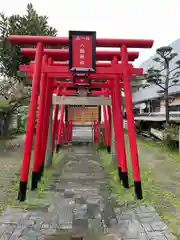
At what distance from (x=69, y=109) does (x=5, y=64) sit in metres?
5.31

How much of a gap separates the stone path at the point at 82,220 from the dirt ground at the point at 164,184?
0.27 meters

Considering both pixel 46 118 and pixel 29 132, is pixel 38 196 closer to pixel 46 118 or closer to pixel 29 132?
pixel 29 132

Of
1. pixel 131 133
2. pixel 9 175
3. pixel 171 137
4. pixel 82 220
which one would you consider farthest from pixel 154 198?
pixel 171 137

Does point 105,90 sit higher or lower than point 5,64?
lower

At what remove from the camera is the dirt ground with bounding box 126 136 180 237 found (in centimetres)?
434

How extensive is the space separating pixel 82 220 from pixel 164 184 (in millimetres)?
3168

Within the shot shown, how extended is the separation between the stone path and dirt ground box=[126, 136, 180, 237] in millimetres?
265

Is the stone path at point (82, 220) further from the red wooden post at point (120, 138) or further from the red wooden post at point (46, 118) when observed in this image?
the red wooden post at point (46, 118)

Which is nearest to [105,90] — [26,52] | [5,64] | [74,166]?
[74,166]

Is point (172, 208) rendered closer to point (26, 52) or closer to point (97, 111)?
point (26, 52)

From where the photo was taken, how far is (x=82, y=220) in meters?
4.00

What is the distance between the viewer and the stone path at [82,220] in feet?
11.5

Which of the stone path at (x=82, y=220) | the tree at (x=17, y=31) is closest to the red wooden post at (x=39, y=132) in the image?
the stone path at (x=82, y=220)

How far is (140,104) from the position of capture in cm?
2644
